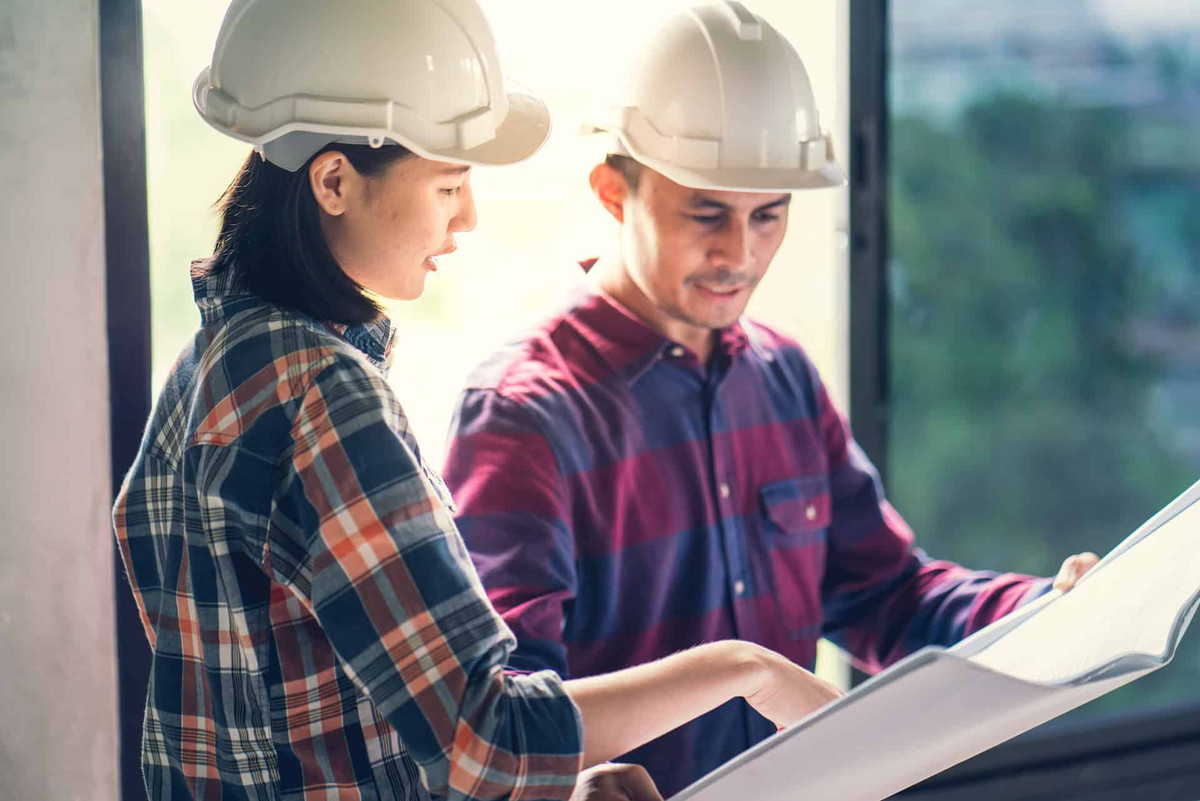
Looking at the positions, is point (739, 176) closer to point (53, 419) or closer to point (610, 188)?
point (610, 188)

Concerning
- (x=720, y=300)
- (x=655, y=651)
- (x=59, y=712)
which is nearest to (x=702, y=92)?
(x=720, y=300)

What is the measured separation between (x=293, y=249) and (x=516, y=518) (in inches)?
16.8

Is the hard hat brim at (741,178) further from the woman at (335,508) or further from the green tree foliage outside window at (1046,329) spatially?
the green tree foliage outside window at (1046,329)

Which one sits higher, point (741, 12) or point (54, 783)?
point (741, 12)

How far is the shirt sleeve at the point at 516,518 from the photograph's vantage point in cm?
125

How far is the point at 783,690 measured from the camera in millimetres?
1120

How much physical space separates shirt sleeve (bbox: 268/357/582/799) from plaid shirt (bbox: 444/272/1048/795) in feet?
1.06

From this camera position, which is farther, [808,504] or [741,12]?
[808,504]

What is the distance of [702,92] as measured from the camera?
1380mm

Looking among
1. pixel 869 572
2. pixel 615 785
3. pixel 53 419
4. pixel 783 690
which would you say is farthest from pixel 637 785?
pixel 53 419

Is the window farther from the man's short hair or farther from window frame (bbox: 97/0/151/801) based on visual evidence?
window frame (bbox: 97/0/151/801)

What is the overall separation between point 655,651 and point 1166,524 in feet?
2.01

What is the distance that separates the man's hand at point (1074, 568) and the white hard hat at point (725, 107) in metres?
0.54

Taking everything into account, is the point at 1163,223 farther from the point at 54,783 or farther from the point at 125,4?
the point at 54,783
